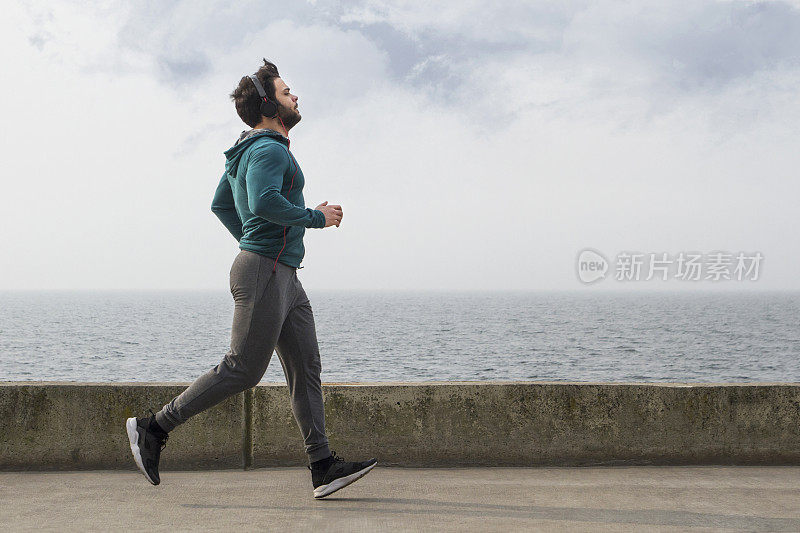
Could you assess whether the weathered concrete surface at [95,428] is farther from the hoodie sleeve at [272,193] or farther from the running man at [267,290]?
the hoodie sleeve at [272,193]

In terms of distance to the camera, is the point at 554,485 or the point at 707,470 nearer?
the point at 554,485

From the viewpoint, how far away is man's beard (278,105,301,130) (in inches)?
141

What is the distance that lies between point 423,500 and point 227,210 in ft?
5.38

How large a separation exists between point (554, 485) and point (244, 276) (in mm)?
1823

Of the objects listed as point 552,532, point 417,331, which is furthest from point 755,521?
point 417,331

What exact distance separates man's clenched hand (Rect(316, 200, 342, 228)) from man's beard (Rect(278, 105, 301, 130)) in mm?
451

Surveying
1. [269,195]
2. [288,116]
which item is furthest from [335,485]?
[288,116]

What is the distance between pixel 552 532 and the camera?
306 centimetres

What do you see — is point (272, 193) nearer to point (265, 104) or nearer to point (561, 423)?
point (265, 104)

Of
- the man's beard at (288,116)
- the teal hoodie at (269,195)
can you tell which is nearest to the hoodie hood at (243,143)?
the teal hoodie at (269,195)

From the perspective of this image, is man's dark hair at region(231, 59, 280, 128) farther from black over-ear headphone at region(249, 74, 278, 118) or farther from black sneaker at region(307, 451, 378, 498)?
black sneaker at region(307, 451, 378, 498)

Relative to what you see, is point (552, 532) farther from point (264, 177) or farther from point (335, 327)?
point (335, 327)

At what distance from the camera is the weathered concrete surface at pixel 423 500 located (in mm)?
3176

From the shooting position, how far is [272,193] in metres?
3.24
